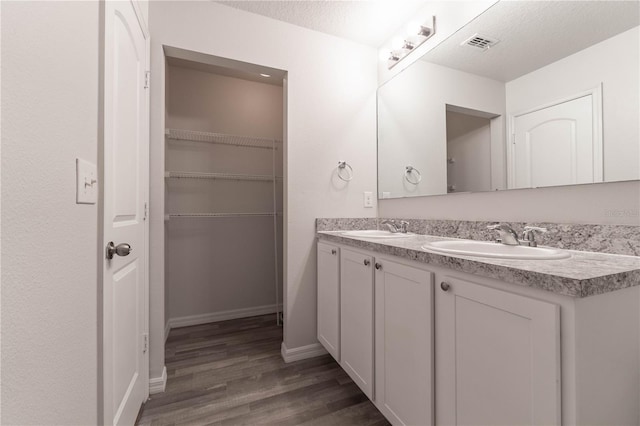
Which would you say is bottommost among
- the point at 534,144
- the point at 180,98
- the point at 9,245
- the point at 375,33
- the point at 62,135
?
the point at 9,245

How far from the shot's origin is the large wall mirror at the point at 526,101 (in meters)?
0.97

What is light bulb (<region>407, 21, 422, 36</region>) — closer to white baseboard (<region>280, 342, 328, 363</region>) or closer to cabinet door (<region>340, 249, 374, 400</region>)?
cabinet door (<region>340, 249, 374, 400</region>)

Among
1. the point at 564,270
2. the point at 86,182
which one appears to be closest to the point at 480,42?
the point at 564,270

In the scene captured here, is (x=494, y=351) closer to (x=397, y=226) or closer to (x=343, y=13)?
(x=397, y=226)

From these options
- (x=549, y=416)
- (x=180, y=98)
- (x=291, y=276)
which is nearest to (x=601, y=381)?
(x=549, y=416)

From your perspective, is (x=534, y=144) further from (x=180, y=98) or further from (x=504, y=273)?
(x=180, y=98)

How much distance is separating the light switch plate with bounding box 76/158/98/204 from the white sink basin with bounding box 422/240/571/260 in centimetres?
113

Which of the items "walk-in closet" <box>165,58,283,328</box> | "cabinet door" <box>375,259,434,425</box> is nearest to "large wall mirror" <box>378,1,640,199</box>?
"cabinet door" <box>375,259,434,425</box>

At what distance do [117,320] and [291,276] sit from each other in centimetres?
107

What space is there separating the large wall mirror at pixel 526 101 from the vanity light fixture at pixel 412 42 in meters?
0.13

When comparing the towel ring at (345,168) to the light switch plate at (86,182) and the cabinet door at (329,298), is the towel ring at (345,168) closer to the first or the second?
the cabinet door at (329,298)

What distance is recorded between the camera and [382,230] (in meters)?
2.11

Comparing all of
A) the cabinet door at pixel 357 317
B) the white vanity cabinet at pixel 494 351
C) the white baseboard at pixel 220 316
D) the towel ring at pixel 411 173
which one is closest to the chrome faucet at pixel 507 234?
the white vanity cabinet at pixel 494 351

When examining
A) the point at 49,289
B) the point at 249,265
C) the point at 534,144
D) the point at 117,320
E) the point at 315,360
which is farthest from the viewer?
the point at 249,265
